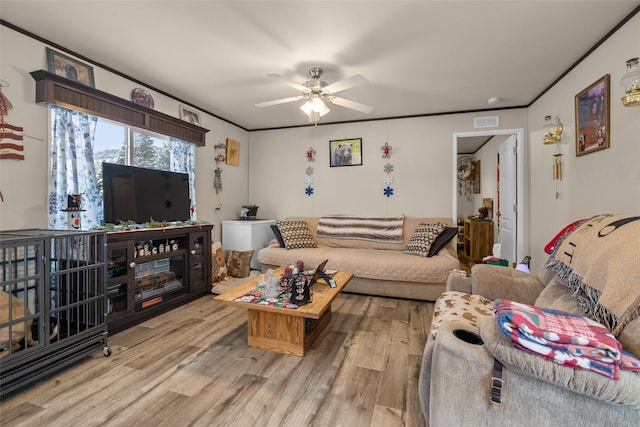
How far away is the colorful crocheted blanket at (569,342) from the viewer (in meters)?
0.90

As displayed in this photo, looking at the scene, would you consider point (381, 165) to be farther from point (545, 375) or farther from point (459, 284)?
point (545, 375)

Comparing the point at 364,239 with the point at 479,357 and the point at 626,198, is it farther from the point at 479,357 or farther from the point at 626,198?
the point at 479,357

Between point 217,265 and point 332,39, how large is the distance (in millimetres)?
3029

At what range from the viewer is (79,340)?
197 cm

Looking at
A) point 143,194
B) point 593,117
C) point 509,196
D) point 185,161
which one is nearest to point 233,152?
point 185,161

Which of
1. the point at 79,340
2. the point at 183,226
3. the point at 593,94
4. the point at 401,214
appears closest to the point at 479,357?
the point at 79,340

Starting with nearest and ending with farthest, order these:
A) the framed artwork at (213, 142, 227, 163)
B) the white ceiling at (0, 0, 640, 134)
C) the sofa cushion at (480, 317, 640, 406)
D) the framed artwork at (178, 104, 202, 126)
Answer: the sofa cushion at (480, 317, 640, 406)
the white ceiling at (0, 0, 640, 134)
the framed artwork at (178, 104, 202, 126)
the framed artwork at (213, 142, 227, 163)

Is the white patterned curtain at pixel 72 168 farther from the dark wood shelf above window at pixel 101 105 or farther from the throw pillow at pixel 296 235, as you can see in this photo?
the throw pillow at pixel 296 235

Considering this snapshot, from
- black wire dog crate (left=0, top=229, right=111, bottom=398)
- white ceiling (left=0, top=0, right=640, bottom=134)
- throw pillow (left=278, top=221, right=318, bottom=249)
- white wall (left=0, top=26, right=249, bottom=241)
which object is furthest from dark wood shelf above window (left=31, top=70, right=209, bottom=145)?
throw pillow (left=278, top=221, right=318, bottom=249)

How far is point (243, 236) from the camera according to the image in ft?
14.3

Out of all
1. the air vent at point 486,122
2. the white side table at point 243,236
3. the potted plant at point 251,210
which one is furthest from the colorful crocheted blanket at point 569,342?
the potted plant at point 251,210

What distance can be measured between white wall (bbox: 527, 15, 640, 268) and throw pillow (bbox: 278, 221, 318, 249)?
2.90 metres

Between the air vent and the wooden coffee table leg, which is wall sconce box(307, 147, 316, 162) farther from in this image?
the wooden coffee table leg

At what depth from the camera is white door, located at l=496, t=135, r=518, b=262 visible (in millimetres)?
3918
